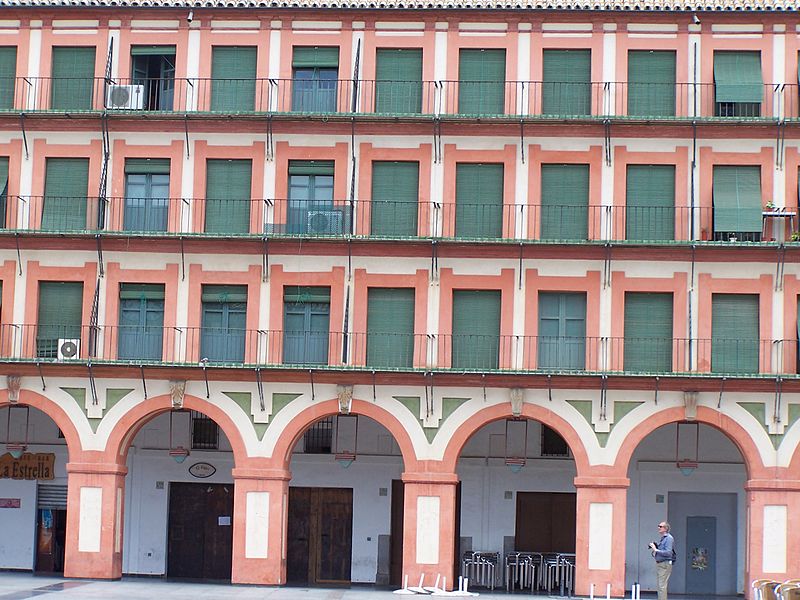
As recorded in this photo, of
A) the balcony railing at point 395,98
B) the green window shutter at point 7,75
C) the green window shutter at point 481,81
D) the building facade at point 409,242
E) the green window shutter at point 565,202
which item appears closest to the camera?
the building facade at point 409,242

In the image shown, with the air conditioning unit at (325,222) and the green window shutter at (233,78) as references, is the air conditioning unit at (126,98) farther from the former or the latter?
the air conditioning unit at (325,222)

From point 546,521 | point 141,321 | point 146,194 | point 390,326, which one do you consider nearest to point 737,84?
point 390,326

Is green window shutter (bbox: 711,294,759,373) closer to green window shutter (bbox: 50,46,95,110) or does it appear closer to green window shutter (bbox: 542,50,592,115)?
green window shutter (bbox: 542,50,592,115)

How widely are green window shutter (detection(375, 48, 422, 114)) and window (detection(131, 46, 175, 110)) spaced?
6.21m

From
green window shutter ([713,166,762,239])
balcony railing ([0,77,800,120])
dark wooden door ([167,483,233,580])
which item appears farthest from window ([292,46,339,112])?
dark wooden door ([167,483,233,580])

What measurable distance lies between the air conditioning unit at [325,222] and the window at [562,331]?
6.22 m

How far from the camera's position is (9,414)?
46.4 m

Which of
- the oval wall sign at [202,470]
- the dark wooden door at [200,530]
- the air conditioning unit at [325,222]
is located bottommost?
the dark wooden door at [200,530]

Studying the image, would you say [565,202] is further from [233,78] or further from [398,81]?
[233,78]

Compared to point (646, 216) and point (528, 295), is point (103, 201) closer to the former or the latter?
point (528, 295)

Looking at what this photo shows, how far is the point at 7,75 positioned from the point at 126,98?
3969 mm

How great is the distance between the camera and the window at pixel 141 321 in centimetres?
4231

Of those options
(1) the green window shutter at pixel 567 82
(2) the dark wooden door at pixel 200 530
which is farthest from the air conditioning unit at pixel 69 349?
(1) the green window shutter at pixel 567 82

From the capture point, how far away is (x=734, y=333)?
41.3 metres
